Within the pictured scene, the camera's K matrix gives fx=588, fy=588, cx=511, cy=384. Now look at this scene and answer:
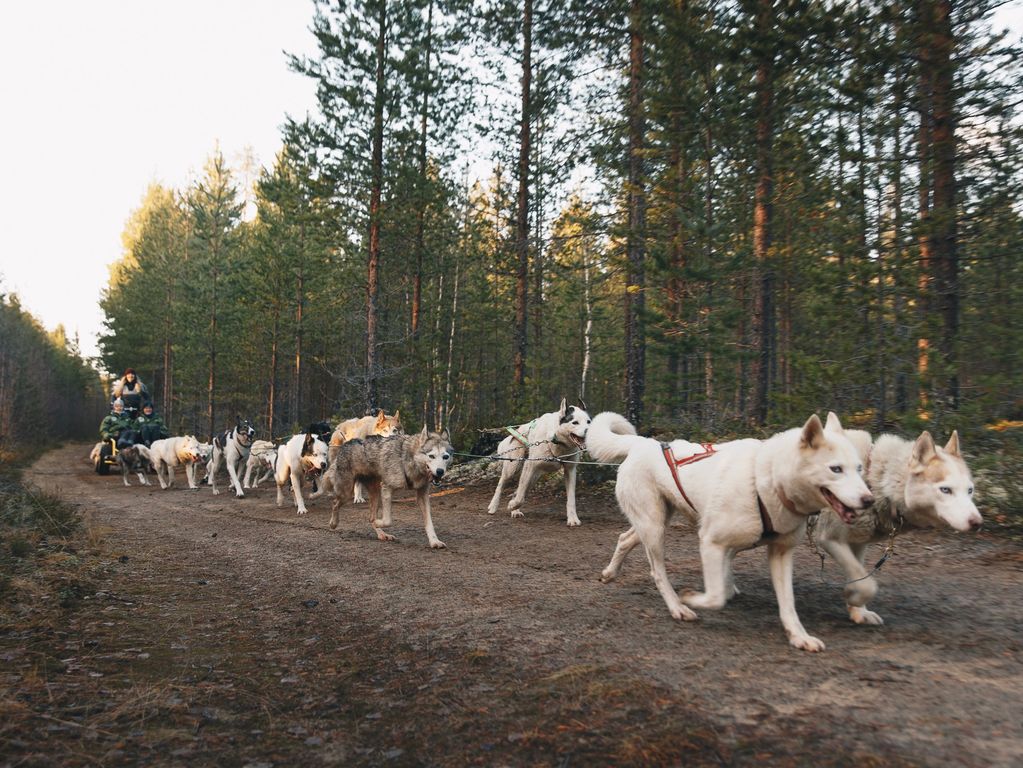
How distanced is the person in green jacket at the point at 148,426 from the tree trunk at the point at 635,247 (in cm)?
1675

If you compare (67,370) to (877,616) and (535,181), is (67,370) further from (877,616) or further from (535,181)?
(877,616)

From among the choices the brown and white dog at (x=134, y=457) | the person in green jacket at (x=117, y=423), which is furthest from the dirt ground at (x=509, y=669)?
the person in green jacket at (x=117, y=423)

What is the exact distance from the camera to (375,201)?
18.9 meters

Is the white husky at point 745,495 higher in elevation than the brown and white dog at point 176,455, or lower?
higher

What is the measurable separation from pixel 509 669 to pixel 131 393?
22425mm

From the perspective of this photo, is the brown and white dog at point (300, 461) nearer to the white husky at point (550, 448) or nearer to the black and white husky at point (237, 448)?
the black and white husky at point (237, 448)

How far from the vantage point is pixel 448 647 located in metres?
4.26

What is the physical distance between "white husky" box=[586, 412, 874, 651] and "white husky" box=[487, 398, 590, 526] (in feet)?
15.6

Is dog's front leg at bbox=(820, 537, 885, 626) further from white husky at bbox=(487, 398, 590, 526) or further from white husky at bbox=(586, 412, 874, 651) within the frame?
white husky at bbox=(487, 398, 590, 526)

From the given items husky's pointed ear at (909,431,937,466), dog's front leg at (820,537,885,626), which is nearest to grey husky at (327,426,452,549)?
dog's front leg at (820,537,885,626)

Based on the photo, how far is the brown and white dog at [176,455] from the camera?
17016 mm

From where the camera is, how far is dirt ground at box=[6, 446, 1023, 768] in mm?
2787

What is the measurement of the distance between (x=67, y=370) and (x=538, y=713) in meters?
75.3

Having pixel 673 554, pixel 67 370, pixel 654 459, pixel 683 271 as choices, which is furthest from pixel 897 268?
pixel 67 370
